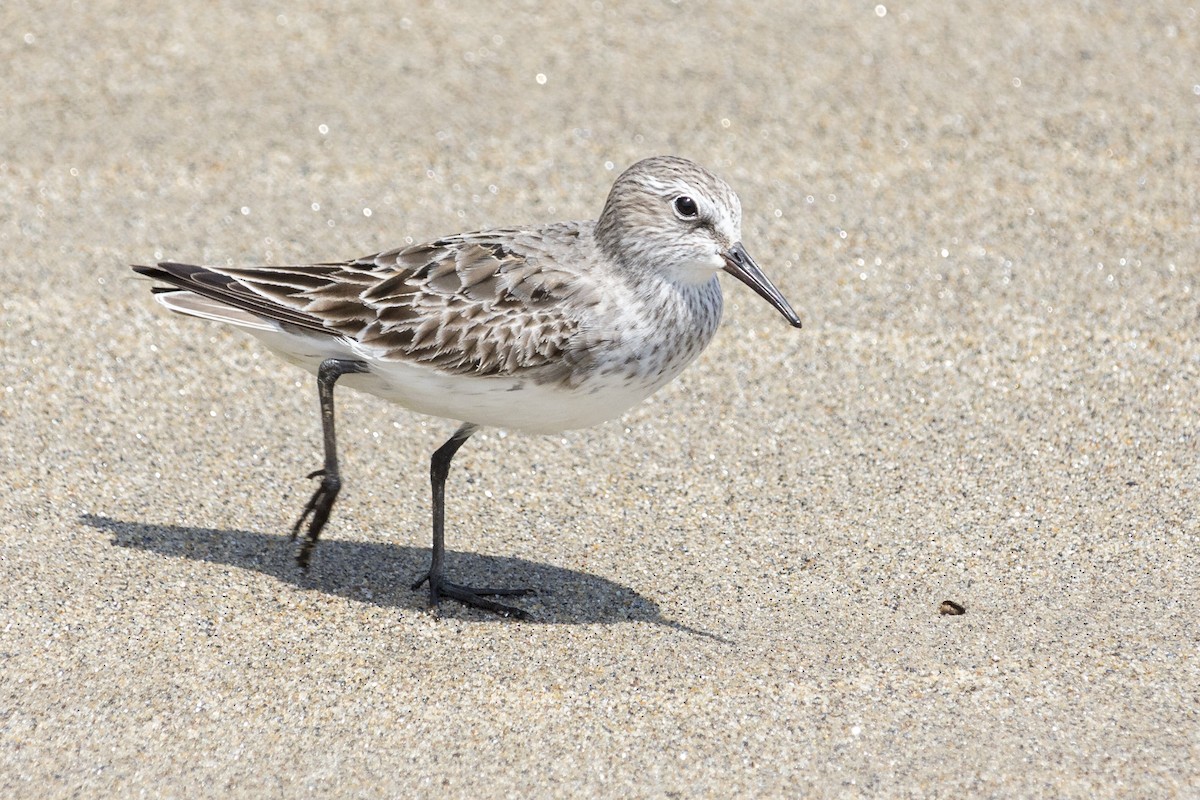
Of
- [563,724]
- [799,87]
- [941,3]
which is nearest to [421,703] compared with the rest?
[563,724]

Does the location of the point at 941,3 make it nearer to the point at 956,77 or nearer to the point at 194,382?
the point at 956,77

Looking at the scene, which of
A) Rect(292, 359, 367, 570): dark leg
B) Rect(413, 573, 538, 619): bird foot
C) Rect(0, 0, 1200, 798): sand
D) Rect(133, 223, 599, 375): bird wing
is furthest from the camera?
Rect(413, 573, 538, 619): bird foot

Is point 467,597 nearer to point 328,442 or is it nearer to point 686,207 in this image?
point 328,442

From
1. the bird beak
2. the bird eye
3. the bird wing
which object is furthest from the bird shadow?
the bird eye

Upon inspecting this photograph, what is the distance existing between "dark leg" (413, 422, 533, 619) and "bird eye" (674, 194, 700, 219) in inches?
39.8

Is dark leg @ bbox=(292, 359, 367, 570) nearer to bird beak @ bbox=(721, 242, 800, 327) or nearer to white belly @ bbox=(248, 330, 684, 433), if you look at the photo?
white belly @ bbox=(248, 330, 684, 433)

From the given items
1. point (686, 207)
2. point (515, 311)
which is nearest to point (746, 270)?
point (686, 207)

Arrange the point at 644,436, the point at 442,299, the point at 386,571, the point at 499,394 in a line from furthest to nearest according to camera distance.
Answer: the point at 644,436
the point at 386,571
the point at 442,299
the point at 499,394

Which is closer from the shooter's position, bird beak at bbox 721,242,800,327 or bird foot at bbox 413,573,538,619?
bird beak at bbox 721,242,800,327

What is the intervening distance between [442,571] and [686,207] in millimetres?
1476

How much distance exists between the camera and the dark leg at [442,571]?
4828mm

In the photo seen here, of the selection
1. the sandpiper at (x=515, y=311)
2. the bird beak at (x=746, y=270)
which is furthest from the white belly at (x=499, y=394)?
the bird beak at (x=746, y=270)

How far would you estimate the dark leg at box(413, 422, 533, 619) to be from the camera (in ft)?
15.8

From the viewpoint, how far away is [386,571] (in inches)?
200
